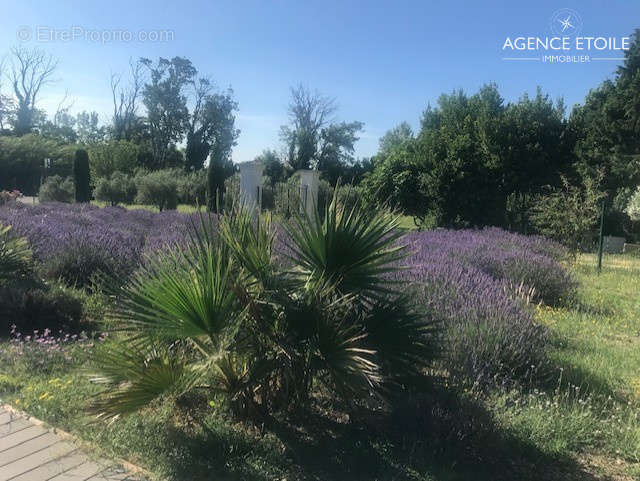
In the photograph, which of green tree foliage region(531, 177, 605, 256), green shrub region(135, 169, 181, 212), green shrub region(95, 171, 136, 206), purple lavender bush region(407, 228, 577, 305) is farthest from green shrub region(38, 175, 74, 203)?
purple lavender bush region(407, 228, 577, 305)

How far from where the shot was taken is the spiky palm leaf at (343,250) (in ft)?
10.5

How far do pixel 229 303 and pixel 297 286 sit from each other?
47 centimetres

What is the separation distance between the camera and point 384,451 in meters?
3.04

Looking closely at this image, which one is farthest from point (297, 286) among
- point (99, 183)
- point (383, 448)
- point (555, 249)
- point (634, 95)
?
point (99, 183)

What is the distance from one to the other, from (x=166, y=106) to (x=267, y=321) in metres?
68.2

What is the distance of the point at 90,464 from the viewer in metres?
2.95

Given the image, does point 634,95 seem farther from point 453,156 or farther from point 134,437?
point 134,437

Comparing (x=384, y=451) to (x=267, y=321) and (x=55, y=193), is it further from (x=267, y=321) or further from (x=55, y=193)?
(x=55, y=193)

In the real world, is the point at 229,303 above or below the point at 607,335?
above

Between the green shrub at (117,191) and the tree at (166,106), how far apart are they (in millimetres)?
29766

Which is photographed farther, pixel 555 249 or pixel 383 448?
pixel 555 249

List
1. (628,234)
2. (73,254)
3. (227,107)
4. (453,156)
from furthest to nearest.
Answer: (227,107)
(628,234)
(453,156)
(73,254)

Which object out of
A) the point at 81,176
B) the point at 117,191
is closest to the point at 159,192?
the point at 81,176

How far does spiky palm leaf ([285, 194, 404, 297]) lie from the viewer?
3189 millimetres
